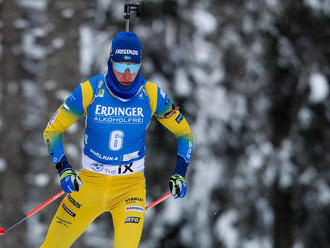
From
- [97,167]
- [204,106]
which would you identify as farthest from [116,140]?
[204,106]

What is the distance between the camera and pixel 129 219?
328 cm

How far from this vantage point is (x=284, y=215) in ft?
19.6

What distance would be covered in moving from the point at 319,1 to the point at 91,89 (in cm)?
360

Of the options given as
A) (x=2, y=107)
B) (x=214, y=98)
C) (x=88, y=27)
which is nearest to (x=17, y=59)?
(x=2, y=107)

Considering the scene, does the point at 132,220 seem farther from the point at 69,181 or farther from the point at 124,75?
the point at 124,75

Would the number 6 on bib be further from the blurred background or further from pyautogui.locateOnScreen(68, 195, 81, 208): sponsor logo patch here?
the blurred background

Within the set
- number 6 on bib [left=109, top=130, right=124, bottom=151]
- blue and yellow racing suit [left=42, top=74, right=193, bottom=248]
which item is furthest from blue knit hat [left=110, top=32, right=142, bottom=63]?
number 6 on bib [left=109, top=130, right=124, bottom=151]

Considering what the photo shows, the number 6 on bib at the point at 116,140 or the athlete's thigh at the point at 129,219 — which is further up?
the number 6 on bib at the point at 116,140

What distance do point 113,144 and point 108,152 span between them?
0.07 m

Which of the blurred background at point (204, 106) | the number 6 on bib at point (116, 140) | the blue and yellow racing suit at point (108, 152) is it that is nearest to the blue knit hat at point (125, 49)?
the blue and yellow racing suit at point (108, 152)

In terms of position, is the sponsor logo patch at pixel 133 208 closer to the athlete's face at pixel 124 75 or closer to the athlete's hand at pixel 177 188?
the athlete's hand at pixel 177 188

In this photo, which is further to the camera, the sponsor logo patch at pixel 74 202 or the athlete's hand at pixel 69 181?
the sponsor logo patch at pixel 74 202

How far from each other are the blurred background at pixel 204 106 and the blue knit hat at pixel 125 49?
2.20 m

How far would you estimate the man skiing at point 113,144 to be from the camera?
3.15 metres
